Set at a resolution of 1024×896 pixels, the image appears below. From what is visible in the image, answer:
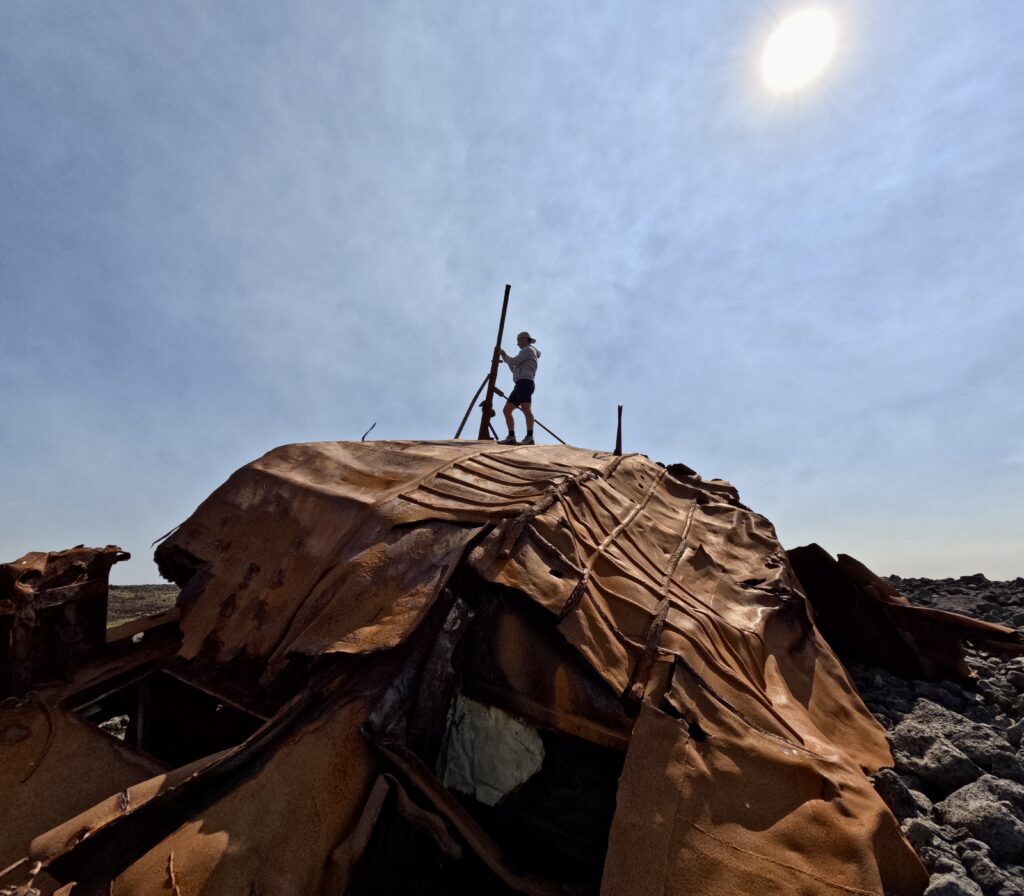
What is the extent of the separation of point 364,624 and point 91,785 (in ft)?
5.18

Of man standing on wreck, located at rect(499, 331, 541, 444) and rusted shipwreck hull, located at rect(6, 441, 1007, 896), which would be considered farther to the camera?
man standing on wreck, located at rect(499, 331, 541, 444)

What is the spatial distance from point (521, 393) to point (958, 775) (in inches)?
299

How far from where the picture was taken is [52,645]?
3.02 meters

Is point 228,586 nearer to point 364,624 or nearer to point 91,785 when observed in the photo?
point 91,785

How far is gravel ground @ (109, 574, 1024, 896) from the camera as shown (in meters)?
2.52

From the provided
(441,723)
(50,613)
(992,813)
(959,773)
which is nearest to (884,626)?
(959,773)

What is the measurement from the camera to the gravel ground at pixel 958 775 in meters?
2.52

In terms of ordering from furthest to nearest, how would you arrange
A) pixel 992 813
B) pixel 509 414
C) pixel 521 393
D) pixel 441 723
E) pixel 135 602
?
pixel 135 602, pixel 509 414, pixel 521 393, pixel 992 813, pixel 441 723

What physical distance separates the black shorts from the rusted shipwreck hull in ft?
18.5

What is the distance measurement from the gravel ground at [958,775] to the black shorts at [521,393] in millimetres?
6323

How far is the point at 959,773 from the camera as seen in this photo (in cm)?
323

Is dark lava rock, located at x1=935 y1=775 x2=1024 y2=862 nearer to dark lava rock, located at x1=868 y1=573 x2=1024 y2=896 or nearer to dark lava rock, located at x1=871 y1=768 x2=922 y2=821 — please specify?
dark lava rock, located at x1=868 y1=573 x2=1024 y2=896

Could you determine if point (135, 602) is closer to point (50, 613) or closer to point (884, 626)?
point (50, 613)

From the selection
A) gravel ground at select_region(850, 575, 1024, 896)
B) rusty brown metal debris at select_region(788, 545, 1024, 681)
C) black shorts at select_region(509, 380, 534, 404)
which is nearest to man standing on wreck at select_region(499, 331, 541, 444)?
black shorts at select_region(509, 380, 534, 404)
